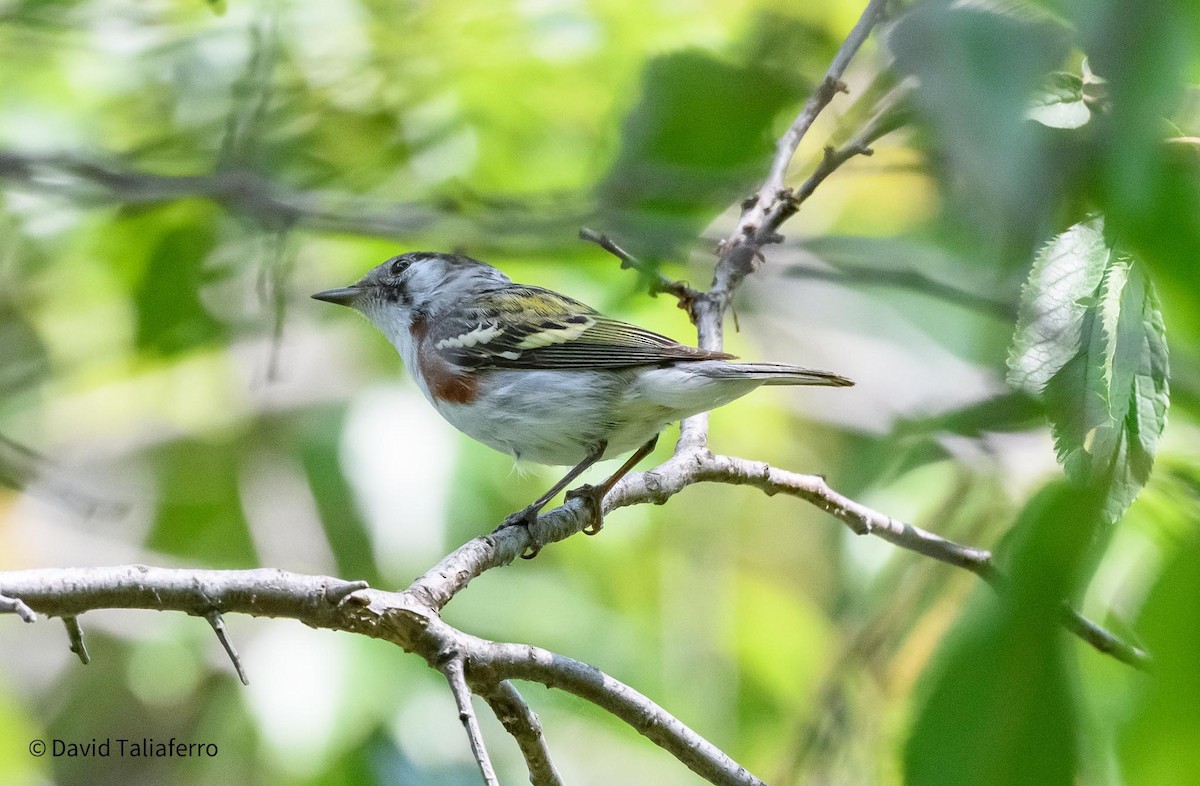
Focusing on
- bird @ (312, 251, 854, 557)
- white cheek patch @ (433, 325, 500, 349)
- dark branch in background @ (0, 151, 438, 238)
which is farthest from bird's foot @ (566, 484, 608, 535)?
dark branch in background @ (0, 151, 438, 238)

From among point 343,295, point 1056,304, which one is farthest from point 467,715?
point 343,295

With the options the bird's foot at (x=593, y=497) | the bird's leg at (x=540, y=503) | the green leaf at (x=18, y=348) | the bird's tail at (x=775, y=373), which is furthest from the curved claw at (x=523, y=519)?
the green leaf at (x=18, y=348)

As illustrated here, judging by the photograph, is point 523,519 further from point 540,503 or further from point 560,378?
point 560,378

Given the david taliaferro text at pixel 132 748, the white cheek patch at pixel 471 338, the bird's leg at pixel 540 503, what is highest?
the white cheek patch at pixel 471 338

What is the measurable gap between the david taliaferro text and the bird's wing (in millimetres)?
2163

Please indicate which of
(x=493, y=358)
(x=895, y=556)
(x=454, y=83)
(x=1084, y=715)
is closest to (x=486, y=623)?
(x=493, y=358)

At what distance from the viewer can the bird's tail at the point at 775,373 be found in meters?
3.13

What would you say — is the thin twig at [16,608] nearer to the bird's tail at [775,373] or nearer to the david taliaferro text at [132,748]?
the bird's tail at [775,373]

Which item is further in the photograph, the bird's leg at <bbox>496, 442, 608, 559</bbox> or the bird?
the bird

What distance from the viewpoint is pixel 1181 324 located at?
2.66ft

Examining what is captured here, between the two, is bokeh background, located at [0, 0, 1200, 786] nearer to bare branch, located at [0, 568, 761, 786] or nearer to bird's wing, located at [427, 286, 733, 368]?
bird's wing, located at [427, 286, 733, 368]

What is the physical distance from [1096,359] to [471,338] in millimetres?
3642

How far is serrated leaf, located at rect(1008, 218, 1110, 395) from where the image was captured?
0.90m

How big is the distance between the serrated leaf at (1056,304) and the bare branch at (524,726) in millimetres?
1688
